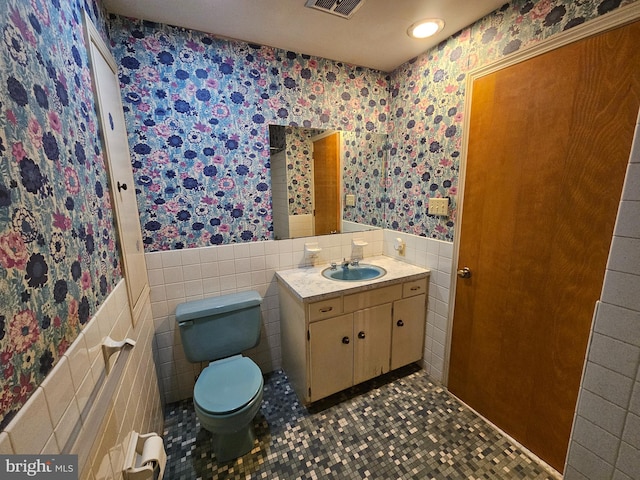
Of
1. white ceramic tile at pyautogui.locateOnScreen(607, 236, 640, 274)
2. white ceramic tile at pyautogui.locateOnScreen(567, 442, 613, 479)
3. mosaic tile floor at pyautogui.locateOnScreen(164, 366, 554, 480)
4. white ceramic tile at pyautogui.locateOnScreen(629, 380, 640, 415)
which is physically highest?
white ceramic tile at pyautogui.locateOnScreen(607, 236, 640, 274)

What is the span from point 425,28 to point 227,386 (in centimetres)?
Result: 234

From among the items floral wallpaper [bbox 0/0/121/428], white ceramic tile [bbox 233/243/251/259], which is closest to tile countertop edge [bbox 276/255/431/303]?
white ceramic tile [bbox 233/243/251/259]

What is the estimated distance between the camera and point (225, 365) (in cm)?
165

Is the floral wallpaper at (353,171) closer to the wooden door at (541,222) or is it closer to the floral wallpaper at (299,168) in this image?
the floral wallpaper at (299,168)

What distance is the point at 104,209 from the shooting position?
1088 millimetres

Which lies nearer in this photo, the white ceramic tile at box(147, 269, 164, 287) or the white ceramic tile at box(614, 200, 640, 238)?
the white ceramic tile at box(614, 200, 640, 238)

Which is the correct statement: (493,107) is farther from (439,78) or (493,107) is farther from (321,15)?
(321,15)

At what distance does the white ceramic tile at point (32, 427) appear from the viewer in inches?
18.5

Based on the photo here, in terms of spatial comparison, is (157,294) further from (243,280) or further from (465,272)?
(465,272)

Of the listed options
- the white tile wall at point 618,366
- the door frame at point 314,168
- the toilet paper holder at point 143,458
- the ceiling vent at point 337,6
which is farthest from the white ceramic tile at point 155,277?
the white tile wall at point 618,366

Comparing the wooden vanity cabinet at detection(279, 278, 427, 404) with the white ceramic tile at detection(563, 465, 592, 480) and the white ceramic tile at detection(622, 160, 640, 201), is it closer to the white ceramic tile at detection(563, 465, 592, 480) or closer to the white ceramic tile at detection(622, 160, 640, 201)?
the white ceramic tile at detection(563, 465, 592, 480)

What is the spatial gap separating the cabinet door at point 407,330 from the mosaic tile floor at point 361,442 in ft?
0.72

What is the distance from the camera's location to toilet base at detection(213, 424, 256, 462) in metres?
1.45

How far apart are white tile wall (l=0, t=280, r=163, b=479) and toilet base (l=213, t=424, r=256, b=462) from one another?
0.37 meters
